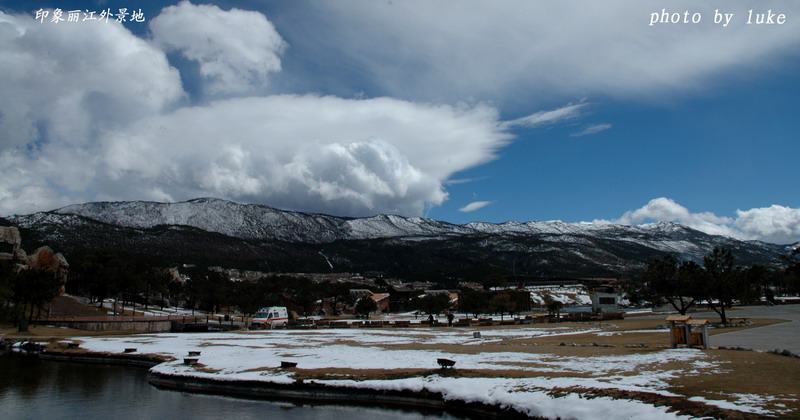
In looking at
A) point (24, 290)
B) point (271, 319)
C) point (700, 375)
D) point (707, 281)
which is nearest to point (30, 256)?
point (24, 290)

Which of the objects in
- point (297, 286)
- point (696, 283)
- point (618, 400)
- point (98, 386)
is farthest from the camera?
point (297, 286)

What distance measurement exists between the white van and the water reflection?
41.5 meters

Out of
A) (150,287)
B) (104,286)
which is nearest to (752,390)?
(104,286)

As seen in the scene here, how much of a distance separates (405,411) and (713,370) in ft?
41.9

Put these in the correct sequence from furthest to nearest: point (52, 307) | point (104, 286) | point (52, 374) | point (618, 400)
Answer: point (104, 286) → point (52, 307) → point (52, 374) → point (618, 400)

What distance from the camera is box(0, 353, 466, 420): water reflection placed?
22.1 metres

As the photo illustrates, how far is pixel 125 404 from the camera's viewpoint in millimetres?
24500

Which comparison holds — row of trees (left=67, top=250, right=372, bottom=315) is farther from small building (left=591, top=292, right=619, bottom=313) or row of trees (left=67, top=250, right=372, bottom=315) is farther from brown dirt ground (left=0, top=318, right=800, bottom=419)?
brown dirt ground (left=0, top=318, right=800, bottom=419)

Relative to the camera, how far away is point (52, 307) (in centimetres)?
8481

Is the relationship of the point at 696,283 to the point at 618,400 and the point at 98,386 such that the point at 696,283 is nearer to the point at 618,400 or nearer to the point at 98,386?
the point at 618,400

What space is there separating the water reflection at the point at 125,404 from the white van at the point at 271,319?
41.5 m

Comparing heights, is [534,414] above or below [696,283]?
below

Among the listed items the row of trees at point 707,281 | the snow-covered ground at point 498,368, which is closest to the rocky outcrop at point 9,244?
the snow-covered ground at point 498,368

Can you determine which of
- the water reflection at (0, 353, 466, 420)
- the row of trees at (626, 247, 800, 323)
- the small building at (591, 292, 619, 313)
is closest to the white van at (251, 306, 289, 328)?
the water reflection at (0, 353, 466, 420)
